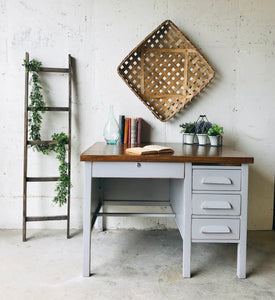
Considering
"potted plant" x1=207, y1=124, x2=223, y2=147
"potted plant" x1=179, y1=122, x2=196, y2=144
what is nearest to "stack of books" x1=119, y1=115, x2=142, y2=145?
"potted plant" x1=179, y1=122, x2=196, y2=144

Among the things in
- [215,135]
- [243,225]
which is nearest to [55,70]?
[215,135]

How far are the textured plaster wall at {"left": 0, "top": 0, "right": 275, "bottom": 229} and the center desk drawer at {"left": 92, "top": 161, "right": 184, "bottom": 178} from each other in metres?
0.92

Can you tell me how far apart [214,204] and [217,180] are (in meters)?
0.16

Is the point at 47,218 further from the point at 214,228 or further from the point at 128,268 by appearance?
the point at 214,228

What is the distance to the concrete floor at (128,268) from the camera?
68.2 inches

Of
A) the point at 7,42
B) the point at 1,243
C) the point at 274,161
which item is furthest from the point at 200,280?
the point at 7,42

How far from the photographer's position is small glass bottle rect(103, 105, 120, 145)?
254 centimetres

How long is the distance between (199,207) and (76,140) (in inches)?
55.8

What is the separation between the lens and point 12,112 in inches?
107

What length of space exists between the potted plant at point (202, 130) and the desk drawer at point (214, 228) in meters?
0.80

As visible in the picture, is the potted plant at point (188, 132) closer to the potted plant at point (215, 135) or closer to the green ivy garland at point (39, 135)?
the potted plant at point (215, 135)

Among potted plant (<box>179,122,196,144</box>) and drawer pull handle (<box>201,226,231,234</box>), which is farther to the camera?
potted plant (<box>179,122,196,144</box>)

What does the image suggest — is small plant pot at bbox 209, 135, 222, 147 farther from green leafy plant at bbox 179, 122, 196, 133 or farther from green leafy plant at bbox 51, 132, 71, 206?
green leafy plant at bbox 51, 132, 71, 206

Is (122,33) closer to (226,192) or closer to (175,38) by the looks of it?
(175,38)
